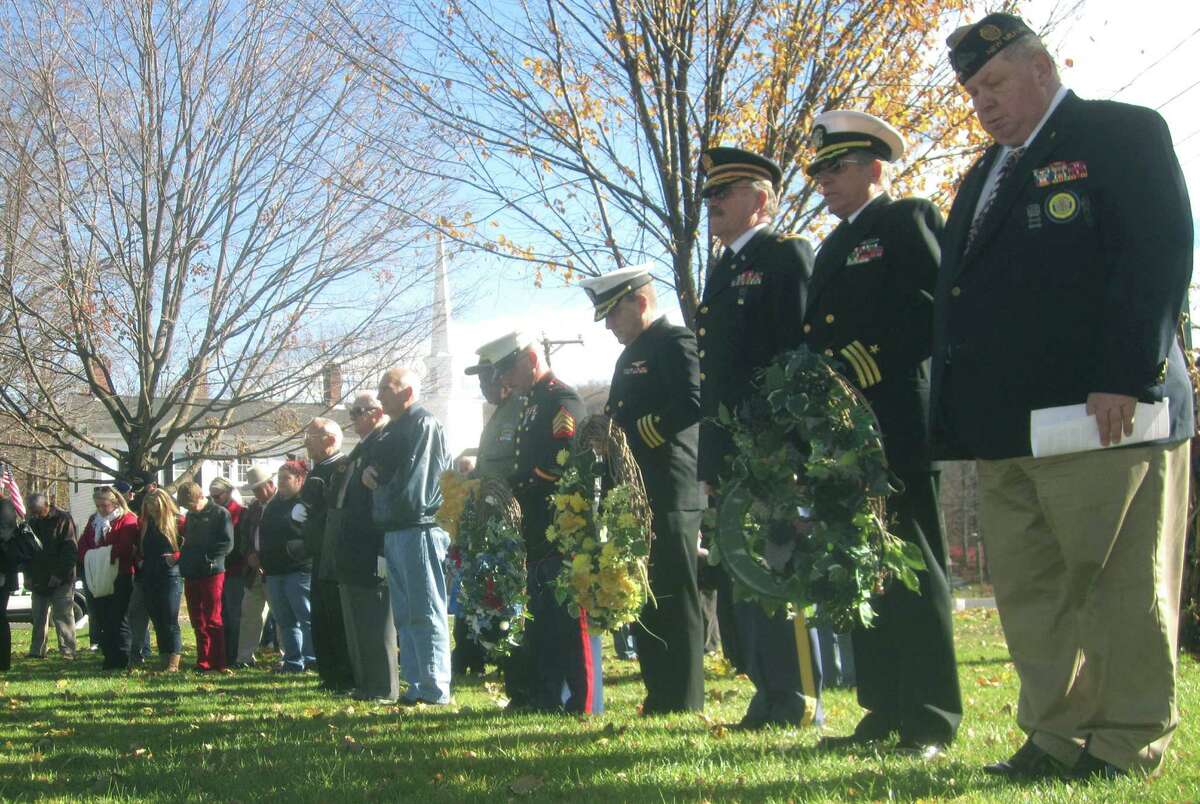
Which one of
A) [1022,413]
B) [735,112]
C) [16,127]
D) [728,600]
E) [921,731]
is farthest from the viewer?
[16,127]

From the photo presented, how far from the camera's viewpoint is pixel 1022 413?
410 cm

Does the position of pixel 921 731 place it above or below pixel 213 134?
below

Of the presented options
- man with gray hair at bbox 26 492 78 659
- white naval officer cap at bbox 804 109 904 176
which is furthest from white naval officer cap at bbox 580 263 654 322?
man with gray hair at bbox 26 492 78 659

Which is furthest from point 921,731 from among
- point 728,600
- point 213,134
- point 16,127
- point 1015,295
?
point 16,127

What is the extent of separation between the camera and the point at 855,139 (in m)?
5.12

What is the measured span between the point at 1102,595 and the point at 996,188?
1.44 metres

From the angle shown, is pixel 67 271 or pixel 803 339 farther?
pixel 67 271

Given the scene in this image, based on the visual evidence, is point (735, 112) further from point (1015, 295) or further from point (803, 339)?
point (1015, 295)

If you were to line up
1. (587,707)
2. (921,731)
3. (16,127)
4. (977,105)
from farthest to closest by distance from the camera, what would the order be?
1. (16,127)
2. (587,707)
3. (921,731)
4. (977,105)

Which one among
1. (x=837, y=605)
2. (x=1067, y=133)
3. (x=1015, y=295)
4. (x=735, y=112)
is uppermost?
(x=735, y=112)

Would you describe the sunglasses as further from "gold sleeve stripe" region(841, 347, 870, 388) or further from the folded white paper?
the folded white paper

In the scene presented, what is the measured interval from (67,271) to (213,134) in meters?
2.85

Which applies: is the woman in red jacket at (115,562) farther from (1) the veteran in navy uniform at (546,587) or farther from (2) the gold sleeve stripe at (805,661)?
(2) the gold sleeve stripe at (805,661)

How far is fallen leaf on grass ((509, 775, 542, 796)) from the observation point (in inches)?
175
